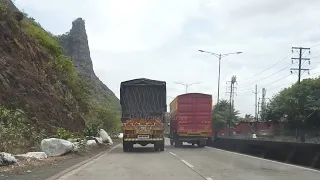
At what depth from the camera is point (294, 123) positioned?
58.6m

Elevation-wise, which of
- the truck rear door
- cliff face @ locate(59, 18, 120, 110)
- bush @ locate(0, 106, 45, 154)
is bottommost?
bush @ locate(0, 106, 45, 154)

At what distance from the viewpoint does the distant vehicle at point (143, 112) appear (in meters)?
28.1

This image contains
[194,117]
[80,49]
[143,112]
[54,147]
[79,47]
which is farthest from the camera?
[80,49]

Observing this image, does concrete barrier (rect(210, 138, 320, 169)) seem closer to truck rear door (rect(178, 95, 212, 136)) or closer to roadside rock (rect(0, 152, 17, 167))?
truck rear door (rect(178, 95, 212, 136))

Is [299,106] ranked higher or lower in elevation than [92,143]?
higher

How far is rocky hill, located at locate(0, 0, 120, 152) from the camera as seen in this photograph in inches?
844

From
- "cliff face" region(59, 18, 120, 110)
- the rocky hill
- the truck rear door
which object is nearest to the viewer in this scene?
the rocky hill

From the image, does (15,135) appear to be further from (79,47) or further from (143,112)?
(79,47)

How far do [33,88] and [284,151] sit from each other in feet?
51.4

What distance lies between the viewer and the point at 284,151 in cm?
2189

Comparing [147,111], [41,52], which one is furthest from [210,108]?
[41,52]

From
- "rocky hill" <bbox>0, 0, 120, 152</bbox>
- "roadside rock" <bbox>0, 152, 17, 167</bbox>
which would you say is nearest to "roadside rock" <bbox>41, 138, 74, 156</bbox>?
"rocky hill" <bbox>0, 0, 120, 152</bbox>

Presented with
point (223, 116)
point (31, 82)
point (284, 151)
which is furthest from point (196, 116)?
point (223, 116)

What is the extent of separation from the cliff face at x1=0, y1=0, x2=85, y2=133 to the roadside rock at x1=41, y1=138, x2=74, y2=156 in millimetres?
4200
